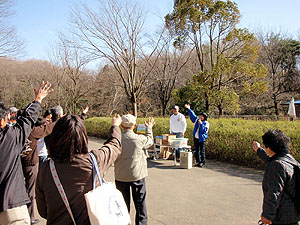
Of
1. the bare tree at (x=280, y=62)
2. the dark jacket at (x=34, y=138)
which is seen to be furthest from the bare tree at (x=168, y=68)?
the dark jacket at (x=34, y=138)

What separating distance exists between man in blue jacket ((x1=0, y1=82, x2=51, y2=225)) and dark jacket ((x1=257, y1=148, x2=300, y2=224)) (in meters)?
2.35

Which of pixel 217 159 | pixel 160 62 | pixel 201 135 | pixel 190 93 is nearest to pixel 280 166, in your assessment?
pixel 201 135

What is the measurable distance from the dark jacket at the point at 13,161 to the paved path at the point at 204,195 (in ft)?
7.97

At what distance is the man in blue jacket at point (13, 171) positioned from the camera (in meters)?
2.31

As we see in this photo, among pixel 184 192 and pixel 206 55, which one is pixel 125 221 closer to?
pixel 184 192

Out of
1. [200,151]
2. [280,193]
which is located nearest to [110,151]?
[280,193]

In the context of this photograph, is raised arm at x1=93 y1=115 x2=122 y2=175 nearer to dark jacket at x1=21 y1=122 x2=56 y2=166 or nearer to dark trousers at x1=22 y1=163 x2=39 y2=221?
dark jacket at x1=21 y1=122 x2=56 y2=166

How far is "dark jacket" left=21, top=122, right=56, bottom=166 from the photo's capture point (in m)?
3.94

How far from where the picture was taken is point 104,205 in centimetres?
186

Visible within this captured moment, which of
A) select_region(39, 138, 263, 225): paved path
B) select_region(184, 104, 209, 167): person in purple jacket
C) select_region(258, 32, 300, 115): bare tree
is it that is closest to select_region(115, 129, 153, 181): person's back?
select_region(39, 138, 263, 225): paved path

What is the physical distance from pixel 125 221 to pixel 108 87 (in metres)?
27.7

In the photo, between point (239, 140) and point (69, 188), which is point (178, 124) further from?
point (69, 188)

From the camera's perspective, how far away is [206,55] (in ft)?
80.1

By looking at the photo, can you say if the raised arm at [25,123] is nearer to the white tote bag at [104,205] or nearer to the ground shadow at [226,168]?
the white tote bag at [104,205]
